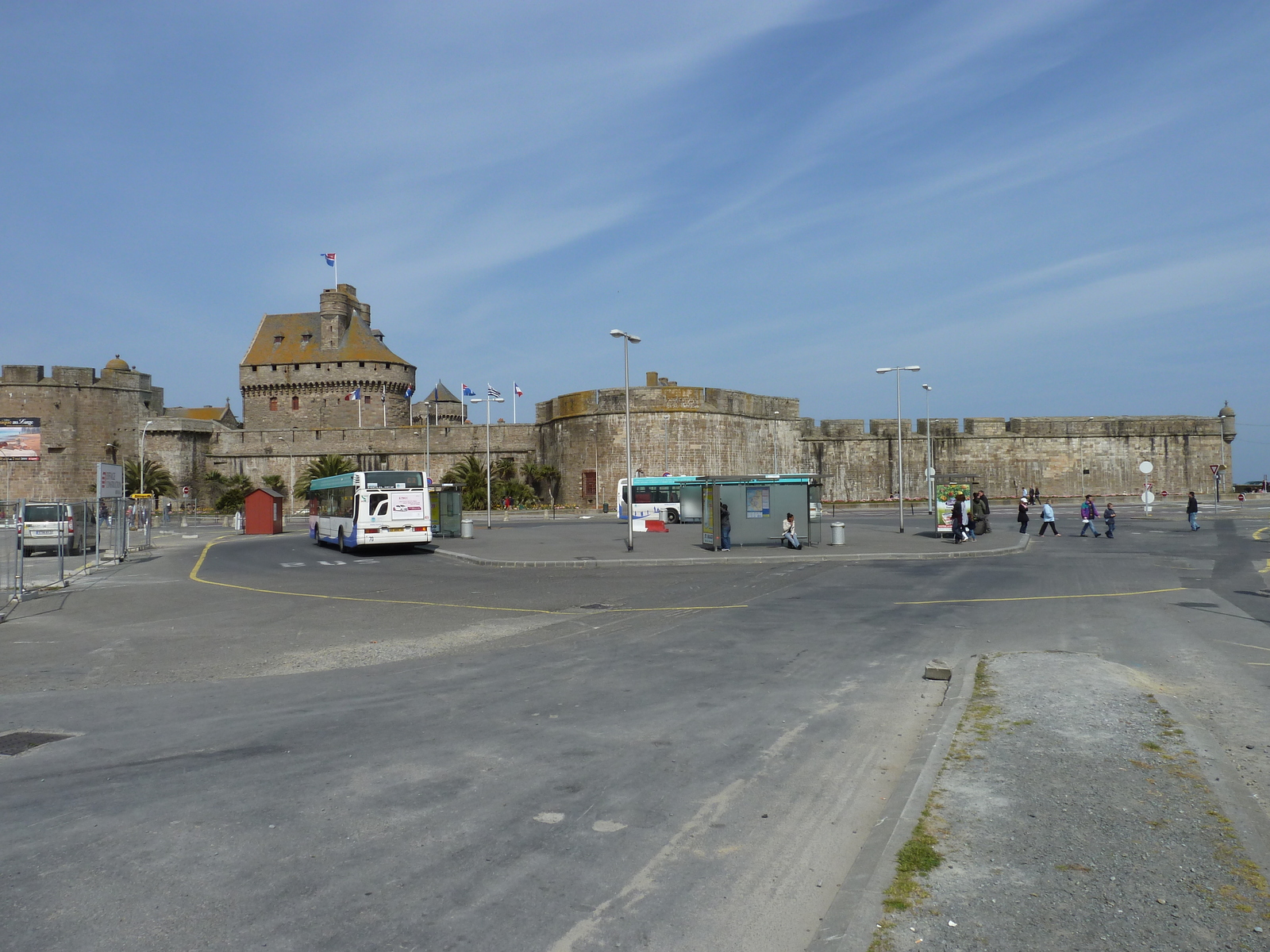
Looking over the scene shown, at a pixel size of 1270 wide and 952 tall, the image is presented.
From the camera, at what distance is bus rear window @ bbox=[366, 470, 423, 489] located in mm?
24922

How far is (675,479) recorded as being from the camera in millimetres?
42281

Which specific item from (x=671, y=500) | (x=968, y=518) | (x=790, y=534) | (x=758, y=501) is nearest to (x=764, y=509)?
(x=758, y=501)

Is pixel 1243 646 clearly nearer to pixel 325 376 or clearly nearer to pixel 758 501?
pixel 758 501

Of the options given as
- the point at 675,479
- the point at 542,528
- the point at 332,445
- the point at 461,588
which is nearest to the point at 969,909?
the point at 461,588

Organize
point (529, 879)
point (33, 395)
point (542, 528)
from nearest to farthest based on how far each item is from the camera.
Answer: point (529, 879) → point (542, 528) → point (33, 395)

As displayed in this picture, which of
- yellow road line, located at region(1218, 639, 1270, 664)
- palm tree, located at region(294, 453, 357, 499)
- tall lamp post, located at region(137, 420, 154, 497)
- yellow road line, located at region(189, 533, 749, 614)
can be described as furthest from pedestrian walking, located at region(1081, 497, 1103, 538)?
tall lamp post, located at region(137, 420, 154, 497)

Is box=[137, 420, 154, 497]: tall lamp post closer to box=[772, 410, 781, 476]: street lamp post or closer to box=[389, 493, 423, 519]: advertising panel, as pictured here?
box=[389, 493, 423, 519]: advertising panel

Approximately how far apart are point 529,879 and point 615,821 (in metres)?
0.81

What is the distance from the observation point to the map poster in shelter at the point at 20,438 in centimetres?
5928

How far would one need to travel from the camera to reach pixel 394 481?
82.0 ft

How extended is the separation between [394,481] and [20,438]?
5012 cm

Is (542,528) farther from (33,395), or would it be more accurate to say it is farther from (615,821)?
(33,395)

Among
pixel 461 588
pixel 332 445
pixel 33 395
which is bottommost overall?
pixel 461 588

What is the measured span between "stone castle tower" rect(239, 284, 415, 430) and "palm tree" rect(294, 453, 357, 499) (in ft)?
38.5
